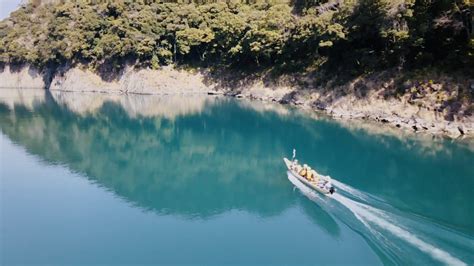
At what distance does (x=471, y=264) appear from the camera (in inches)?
750

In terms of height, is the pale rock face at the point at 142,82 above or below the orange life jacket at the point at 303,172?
above

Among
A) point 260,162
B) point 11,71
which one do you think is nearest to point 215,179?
point 260,162

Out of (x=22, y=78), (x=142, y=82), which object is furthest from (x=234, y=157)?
(x=22, y=78)

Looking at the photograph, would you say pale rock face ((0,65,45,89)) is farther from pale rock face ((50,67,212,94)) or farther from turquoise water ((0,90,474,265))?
turquoise water ((0,90,474,265))

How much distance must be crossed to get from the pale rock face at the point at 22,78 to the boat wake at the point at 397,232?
318 feet

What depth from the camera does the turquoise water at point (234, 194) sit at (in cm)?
2203

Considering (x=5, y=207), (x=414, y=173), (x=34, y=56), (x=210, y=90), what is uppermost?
(x=34, y=56)

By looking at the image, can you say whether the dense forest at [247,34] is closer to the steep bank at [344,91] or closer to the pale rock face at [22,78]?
the steep bank at [344,91]

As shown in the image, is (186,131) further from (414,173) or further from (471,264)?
(471,264)

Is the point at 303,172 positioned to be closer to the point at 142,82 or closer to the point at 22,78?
the point at 142,82

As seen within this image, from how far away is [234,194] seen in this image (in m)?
30.4

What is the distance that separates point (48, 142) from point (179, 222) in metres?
28.4

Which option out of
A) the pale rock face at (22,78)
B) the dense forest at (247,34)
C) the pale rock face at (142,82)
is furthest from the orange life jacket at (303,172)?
the pale rock face at (22,78)

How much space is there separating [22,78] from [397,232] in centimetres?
10961
